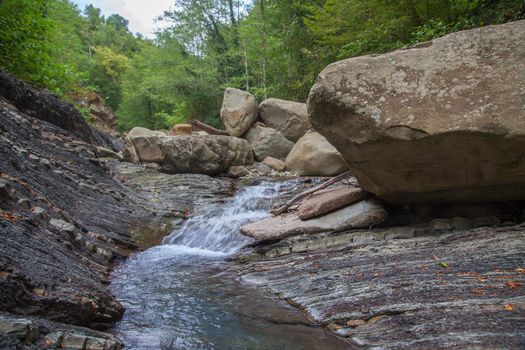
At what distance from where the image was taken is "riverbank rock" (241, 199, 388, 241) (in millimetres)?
5844

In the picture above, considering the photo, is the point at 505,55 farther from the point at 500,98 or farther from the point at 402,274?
the point at 402,274

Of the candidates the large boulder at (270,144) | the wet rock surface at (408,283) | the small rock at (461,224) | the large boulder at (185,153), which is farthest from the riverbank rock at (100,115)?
the small rock at (461,224)

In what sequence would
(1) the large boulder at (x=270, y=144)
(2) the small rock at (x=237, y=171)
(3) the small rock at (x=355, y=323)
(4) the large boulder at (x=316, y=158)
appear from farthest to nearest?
1. (1) the large boulder at (x=270, y=144)
2. (2) the small rock at (x=237, y=171)
3. (4) the large boulder at (x=316, y=158)
4. (3) the small rock at (x=355, y=323)

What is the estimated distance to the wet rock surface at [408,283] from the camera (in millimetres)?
3150

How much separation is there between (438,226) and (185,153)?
9.82 meters

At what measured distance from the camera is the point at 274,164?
14.9 m

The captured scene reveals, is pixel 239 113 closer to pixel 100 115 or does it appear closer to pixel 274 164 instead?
pixel 274 164

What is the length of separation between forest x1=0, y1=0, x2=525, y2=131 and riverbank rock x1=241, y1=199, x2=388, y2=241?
18.6 feet

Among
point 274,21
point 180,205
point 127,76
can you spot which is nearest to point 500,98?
point 180,205

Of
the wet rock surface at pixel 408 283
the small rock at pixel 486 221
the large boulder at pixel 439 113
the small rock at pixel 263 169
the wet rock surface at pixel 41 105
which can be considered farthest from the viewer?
the small rock at pixel 263 169

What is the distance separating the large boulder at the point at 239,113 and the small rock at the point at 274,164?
2991mm

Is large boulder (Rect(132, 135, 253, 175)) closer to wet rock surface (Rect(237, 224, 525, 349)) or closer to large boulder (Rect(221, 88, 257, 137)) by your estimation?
large boulder (Rect(221, 88, 257, 137))

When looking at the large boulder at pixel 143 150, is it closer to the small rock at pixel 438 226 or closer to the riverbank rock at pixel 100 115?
the small rock at pixel 438 226

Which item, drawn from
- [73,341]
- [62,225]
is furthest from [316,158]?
[73,341]
